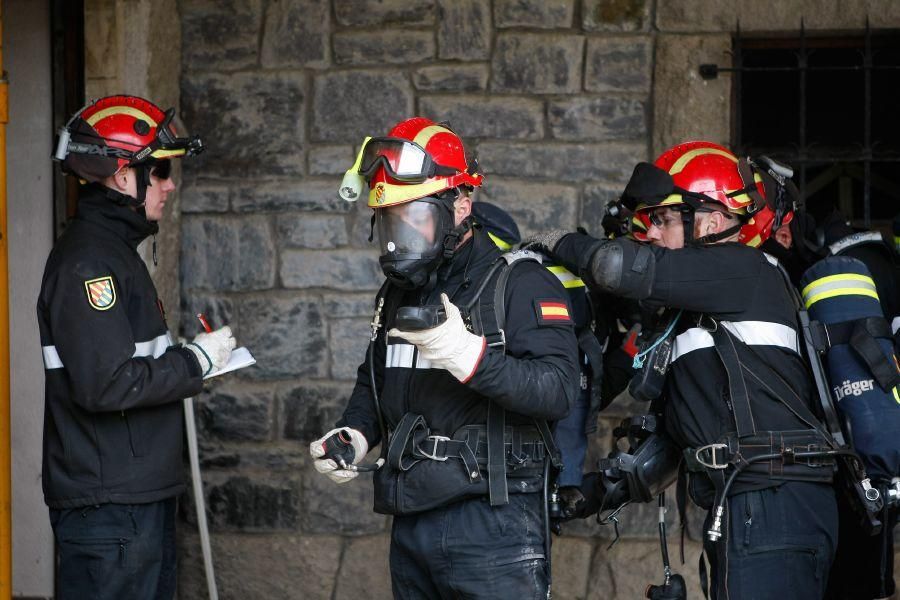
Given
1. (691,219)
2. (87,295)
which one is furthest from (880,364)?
(87,295)

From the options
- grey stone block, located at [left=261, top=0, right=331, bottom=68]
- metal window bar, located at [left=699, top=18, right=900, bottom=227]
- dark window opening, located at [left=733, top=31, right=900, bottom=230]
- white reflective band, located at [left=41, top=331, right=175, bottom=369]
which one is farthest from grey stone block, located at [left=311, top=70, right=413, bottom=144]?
white reflective band, located at [left=41, top=331, right=175, bottom=369]

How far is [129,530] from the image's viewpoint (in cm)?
392

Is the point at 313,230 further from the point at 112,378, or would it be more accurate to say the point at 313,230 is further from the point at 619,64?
the point at 112,378

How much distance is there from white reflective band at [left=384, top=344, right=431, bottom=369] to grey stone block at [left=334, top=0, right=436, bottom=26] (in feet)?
7.11

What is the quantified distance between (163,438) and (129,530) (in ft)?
0.99

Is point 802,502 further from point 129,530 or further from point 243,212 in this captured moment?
point 243,212

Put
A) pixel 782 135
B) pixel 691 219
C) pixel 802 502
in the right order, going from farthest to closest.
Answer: pixel 782 135 < pixel 691 219 < pixel 802 502

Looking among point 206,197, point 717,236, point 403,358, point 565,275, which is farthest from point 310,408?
point 717,236

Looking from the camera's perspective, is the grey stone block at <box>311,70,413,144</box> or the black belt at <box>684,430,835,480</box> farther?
the grey stone block at <box>311,70,413,144</box>

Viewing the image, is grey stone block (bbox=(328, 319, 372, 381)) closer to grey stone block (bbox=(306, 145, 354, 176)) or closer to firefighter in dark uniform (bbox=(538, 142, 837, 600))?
grey stone block (bbox=(306, 145, 354, 176))

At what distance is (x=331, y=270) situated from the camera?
18.2 feet

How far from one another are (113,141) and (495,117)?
1.85 m

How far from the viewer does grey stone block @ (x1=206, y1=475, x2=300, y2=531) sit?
5562 millimetres

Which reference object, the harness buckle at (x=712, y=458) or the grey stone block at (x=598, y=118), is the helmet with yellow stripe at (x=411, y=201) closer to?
the harness buckle at (x=712, y=458)
